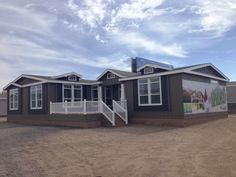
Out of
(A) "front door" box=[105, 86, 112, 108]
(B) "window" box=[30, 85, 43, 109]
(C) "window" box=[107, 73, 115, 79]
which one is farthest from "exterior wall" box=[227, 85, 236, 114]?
(B) "window" box=[30, 85, 43, 109]

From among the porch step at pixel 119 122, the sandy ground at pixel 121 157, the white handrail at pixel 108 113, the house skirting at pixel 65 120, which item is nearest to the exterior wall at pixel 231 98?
the porch step at pixel 119 122

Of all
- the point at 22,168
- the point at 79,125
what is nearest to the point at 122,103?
the point at 79,125

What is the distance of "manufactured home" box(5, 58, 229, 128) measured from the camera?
17.9 m

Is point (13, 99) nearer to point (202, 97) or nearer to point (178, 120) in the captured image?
point (178, 120)

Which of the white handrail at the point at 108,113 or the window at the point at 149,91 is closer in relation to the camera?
the white handrail at the point at 108,113

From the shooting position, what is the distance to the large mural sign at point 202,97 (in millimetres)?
17781

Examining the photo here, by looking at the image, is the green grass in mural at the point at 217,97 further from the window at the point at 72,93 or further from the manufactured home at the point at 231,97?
the manufactured home at the point at 231,97

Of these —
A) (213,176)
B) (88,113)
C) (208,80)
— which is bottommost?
(213,176)

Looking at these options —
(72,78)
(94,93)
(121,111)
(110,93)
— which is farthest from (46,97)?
(121,111)

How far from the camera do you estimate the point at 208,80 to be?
20766 mm

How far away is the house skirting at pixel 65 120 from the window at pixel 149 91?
3229 millimetres

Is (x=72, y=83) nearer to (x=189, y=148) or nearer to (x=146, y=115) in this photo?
(x=146, y=115)

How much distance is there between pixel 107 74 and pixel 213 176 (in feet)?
58.5

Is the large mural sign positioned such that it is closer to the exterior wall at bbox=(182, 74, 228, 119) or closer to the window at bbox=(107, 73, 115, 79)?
the exterior wall at bbox=(182, 74, 228, 119)
